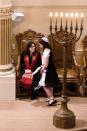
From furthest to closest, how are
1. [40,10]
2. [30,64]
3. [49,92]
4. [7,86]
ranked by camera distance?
1. [40,10]
2. [30,64]
3. [7,86]
4. [49,92]

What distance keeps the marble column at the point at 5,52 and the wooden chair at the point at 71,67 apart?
111 cm

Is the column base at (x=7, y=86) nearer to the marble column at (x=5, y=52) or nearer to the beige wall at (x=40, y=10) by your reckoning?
the marble column at (x=5, y=52)

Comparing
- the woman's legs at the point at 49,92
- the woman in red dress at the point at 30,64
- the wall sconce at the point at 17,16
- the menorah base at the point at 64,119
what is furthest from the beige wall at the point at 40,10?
the menorah base at the point at 64,119

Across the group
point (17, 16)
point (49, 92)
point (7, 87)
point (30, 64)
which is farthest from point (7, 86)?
point (17, 16)

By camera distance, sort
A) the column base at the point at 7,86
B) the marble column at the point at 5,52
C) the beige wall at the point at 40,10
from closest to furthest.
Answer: the marble column at the point at 5,52, the column base at the point at 7,86, the beige wall at the point at 40,10

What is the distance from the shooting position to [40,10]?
1027cm

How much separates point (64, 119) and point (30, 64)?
212cm

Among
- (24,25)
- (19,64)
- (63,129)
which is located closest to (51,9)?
(24,25)

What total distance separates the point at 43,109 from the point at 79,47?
7.05 ft

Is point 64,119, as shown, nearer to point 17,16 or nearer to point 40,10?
point 17,16

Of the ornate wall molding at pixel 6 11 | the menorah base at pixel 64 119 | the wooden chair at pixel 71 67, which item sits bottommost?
the menorah base at pixel 64 119

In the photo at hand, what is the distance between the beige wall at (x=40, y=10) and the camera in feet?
33.4

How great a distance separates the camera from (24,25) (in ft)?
33.8

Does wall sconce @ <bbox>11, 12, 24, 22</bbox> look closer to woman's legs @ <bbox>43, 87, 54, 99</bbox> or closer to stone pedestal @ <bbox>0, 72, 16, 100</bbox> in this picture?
stone pedestal @ <bbox>0, 72, 16, 100</bbox>
